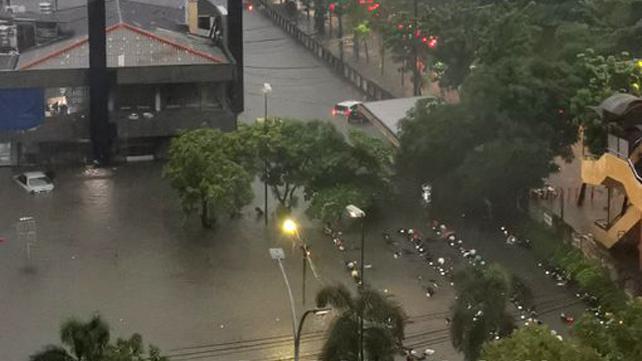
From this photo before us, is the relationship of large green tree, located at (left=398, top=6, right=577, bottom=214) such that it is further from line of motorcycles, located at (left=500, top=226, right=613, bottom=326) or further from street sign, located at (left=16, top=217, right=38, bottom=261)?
street sign, located at (left=16, top=217, right=38, bottom=261)

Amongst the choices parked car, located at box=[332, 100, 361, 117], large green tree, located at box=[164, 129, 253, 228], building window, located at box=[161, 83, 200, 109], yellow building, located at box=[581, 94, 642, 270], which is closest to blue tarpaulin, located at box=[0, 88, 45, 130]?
building window, located at box=[161, 83, 200, 109]

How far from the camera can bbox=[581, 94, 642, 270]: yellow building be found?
37.9 m

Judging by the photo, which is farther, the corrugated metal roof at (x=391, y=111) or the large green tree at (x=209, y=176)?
the corrugated metal roof at (x=391, y=111)

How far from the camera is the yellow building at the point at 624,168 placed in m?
37.9

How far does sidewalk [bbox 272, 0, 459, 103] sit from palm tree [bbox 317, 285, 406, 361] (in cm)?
3368

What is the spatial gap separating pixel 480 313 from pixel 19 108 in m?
28.5

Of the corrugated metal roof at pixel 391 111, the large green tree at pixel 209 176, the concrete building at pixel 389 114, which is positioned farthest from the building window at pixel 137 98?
the large green tree at pixel 209 176

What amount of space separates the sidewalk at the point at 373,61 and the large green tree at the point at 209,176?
19497 mm

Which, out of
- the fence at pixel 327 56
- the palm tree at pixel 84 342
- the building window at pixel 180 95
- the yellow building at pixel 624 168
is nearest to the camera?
the palm tree at pixel 84 342

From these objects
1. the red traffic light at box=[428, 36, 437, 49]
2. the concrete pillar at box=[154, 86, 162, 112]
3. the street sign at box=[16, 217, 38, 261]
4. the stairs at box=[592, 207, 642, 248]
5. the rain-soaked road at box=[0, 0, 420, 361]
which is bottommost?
the rain-soaked road at box=[0, 0, 420, 361]

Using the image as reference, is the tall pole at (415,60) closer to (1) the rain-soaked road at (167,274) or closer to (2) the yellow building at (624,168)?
(1) the rain-soaked road at (167,274)

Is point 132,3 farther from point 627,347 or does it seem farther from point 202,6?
point 627,347

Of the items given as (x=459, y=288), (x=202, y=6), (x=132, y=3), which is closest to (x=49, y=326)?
(x=459, y=288)

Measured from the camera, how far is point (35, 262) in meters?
39.4
